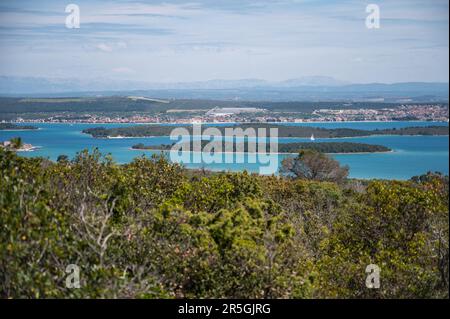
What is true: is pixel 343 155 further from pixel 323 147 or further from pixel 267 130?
pixel 267 130

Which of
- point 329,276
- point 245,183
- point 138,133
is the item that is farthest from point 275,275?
point 138,133

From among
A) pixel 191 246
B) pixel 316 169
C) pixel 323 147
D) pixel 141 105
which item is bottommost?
pixel 316 169

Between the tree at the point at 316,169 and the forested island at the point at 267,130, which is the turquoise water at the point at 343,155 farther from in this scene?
the tree at the point at 316,169

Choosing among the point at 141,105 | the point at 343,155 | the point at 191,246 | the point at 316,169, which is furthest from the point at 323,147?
the point at 191,246

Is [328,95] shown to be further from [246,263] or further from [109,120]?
[246,263]

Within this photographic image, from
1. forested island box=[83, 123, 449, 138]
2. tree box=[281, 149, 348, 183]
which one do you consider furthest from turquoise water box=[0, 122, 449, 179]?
tree box=[281, 149, 348, 183]

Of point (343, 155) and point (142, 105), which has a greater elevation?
point (142, 105)

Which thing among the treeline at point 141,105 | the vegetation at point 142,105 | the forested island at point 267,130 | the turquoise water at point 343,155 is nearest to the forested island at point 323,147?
the turquoise water at point 343,155

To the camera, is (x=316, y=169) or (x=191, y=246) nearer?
(x=191, y=246)
